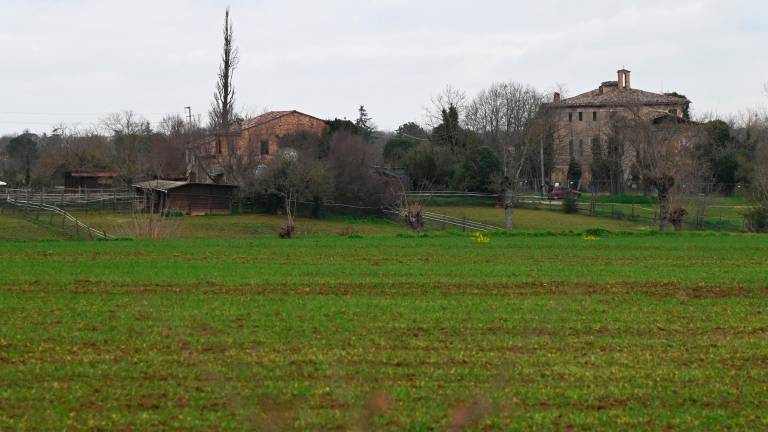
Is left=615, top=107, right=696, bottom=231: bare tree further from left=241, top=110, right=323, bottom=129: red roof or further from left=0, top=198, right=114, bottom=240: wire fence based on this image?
left=241, top=110, right=323, bottom=129: red roof

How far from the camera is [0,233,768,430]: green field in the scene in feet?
33.5

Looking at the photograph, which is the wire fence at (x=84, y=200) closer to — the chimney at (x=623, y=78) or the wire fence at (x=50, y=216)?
the wire fence at (x=50, y=216)

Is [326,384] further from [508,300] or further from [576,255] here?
[576,255]

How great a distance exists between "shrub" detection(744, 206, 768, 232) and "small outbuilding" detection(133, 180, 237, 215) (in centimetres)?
3666

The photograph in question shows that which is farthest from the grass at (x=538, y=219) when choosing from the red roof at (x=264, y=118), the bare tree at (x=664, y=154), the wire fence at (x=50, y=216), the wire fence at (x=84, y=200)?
the wire fence at (x=50, y=216)

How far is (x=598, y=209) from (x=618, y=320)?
5679 cm

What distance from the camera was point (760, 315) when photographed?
17016 mm

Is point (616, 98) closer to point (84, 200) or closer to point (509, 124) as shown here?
point (509, 124)

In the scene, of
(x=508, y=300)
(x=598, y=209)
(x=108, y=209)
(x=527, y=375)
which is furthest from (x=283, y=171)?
(x=527, y=375)

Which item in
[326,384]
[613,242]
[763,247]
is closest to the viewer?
[326,384]

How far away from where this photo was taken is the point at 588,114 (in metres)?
104

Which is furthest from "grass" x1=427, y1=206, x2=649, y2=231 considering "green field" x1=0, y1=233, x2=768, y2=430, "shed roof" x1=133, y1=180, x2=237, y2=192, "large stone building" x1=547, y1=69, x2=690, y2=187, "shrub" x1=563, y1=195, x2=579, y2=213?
"green field" x1=0, y1=233, x2=768, y2=430

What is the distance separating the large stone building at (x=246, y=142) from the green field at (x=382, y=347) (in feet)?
180

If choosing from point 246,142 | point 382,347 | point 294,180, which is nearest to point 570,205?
point 294,180
